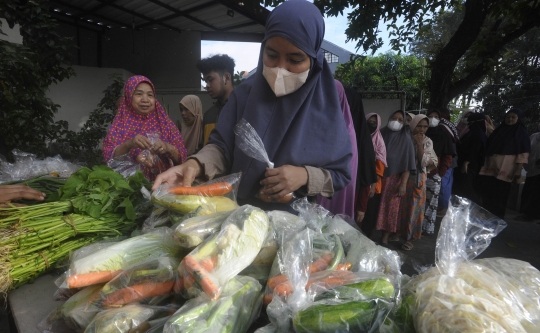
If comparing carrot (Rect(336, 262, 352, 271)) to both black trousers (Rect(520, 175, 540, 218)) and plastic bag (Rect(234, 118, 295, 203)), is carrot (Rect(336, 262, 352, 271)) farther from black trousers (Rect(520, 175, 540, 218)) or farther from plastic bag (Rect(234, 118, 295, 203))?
black trousers (Rect(520, 175, 540, 218))

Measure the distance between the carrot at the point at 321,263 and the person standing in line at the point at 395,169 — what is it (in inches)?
171

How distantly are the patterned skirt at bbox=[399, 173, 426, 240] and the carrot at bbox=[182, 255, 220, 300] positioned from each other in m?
5.00

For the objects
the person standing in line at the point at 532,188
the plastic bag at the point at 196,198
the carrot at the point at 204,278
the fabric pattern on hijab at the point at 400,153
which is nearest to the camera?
the carrot at the point at 204,278

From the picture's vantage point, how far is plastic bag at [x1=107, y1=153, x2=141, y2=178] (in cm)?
253

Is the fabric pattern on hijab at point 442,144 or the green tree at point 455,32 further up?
the green tree at point 455,32

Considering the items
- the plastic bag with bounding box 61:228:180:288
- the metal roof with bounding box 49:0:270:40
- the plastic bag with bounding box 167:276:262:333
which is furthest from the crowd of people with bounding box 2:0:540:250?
the metal roof with bounding box 49:0:270:40


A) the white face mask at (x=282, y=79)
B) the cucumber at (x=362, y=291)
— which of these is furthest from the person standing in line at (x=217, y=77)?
the cucumber at (x=362, y=291)

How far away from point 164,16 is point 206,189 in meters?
7.33

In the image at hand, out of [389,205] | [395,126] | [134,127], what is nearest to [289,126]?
[134,127]

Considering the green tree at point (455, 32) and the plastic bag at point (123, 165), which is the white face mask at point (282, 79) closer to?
the plastic bag at point (123, 165)

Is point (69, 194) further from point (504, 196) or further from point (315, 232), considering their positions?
point (504, 196)

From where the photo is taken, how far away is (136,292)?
95cm

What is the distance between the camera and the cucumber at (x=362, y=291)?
33.4 inches

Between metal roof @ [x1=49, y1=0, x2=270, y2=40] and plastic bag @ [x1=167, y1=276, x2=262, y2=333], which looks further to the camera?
metal roof @ [x1=49, y1=0, x2=270, y2=40]
